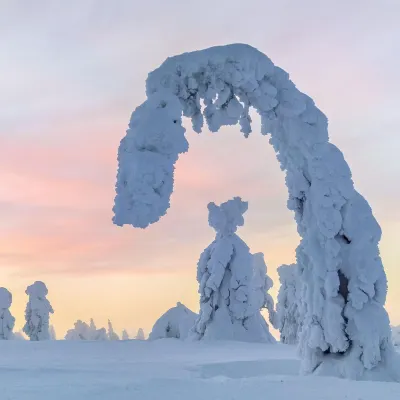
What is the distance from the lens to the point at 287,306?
1448 inches

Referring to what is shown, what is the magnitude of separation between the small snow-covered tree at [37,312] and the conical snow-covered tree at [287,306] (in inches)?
589

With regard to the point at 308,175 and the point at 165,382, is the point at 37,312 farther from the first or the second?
the point at 165,382

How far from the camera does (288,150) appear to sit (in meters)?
12.4

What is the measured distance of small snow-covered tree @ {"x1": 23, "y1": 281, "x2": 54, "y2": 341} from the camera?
130 ft

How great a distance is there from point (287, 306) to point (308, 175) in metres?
25.7

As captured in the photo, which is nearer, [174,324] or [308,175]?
[308,175]

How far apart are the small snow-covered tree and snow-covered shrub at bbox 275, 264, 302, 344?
1496cm

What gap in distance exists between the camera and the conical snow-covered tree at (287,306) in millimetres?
36156

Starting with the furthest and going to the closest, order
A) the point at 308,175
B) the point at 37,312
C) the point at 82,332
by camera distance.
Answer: the point at 82,332 → the point at 37,312 → the point at 308,175

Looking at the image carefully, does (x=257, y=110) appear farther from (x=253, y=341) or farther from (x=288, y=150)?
(x=253, y=341)

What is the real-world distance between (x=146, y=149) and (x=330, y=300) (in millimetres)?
4594

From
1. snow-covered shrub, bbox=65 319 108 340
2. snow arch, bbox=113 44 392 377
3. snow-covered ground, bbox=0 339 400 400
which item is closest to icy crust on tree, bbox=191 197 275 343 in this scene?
snow-covered ground, bbox=0 339 400 400

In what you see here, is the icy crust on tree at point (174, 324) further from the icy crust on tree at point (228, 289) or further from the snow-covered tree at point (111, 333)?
the snow-covered tree at point (111, 333)

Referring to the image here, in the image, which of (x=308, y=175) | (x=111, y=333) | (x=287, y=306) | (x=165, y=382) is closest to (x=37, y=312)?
(x=287, y=306)
